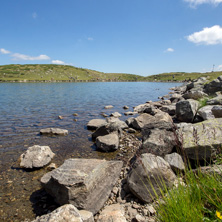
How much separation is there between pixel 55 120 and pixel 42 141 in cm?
613

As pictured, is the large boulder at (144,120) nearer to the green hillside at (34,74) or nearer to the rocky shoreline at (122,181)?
the rocky shoreline at (122,181)

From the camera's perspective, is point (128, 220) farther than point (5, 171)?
No

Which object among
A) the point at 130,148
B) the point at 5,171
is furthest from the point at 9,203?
the point at 130,148

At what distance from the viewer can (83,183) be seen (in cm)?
486

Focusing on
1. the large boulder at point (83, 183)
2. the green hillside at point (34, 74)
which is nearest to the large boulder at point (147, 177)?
the large boulder at point (83, 183)

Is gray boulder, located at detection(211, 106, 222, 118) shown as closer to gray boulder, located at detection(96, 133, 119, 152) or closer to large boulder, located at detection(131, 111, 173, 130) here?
large boulder, located at detection(131, 111, 173, 130)

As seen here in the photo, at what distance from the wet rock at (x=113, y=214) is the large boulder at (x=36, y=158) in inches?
177

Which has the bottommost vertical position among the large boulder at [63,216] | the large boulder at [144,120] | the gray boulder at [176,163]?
the large boulder at [144,120]

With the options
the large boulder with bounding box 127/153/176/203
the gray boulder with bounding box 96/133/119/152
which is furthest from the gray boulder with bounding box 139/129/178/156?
the gray boulder with bounding box 96/133/119/152

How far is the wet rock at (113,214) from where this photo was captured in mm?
4457

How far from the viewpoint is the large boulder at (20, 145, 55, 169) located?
301 inches

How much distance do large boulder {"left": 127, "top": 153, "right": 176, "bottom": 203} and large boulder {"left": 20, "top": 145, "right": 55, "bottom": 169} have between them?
490 centimetres

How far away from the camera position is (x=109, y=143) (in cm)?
984

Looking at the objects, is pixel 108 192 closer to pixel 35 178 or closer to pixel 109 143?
pixel 35 178
